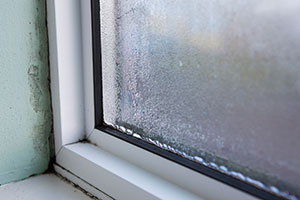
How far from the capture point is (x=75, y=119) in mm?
693

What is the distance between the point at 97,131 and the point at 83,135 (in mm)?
51

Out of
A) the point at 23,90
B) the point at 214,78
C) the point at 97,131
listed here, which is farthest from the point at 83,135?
the point at 214,78

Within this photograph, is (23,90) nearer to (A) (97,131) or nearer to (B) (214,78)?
(A) (97,131)

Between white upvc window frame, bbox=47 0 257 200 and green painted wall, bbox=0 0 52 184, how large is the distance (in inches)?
0.9

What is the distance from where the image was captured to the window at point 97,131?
0.51 meters

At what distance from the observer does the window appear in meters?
0.51

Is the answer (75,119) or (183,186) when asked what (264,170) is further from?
(75,119)

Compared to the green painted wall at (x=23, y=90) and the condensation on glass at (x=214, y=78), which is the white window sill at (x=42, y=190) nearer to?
the green painted wall at (x=23, y=90)

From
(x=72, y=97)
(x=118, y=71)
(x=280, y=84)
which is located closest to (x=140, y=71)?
(x=118, y=71)

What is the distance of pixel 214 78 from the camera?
0.47 m

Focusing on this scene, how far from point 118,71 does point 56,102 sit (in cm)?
15

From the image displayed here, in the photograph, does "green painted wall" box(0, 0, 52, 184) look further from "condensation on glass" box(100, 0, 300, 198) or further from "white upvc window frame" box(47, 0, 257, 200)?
"condensation on glass" box(100, 0, 300, 198)

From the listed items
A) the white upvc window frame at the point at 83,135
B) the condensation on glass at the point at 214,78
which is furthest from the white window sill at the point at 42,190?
the condensation on glass at the point at 214,78

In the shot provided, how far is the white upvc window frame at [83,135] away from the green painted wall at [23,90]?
0.02 metres
